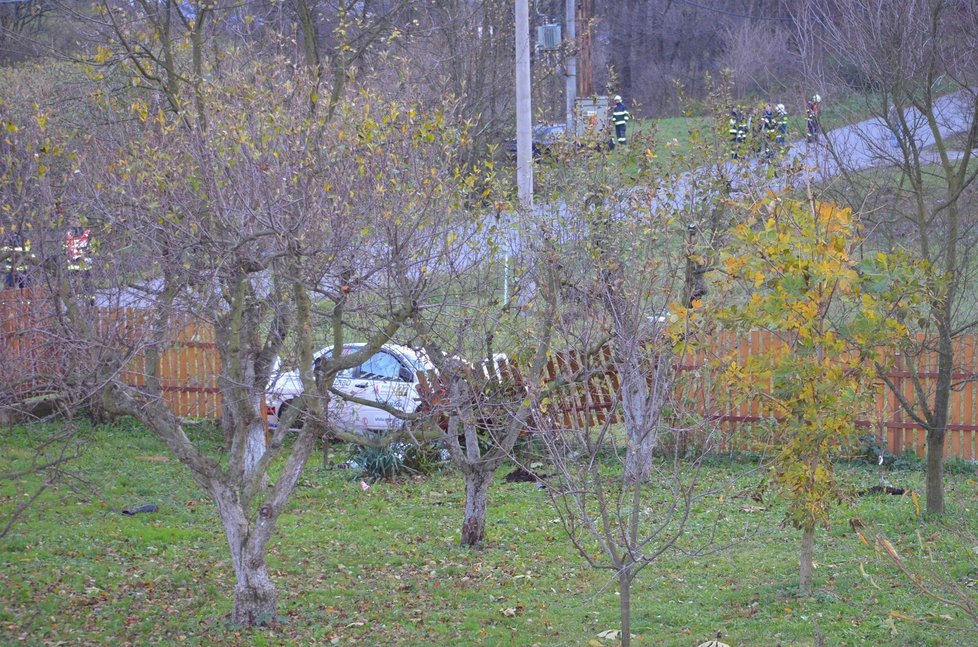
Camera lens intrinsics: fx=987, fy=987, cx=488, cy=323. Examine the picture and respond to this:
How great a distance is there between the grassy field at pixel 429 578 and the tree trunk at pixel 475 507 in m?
0.23

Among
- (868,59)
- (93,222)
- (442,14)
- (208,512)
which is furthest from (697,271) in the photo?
(442,14)

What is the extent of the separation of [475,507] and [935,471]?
416 centimetres

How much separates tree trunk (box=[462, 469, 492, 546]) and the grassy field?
23 cm

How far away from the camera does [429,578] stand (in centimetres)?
815

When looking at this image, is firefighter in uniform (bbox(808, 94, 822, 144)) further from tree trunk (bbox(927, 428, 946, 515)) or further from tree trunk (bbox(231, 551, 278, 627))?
tree trunk (bbox(231, 551, 278, 627))

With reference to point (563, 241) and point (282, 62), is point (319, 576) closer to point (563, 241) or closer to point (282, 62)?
point (563, 241)

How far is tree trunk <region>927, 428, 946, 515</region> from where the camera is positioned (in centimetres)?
886

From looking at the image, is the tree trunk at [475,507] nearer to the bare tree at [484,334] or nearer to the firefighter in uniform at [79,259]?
the bare tree at [484,334]

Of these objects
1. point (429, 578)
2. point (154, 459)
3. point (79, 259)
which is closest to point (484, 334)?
point (429, 578)

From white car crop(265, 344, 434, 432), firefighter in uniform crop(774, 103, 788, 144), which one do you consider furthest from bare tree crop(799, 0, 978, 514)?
white car crop(265, 344, 434, 432)

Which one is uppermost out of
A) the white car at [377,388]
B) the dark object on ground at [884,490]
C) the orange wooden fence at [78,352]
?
the orange wooden fence at [78,352]

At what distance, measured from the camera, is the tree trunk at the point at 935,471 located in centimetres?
886

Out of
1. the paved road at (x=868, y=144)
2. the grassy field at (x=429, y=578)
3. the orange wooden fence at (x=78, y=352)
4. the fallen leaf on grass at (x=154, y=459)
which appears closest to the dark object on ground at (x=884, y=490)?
the grassy field at (x=429, y=578)

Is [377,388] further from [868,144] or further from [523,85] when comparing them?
[868,144]
